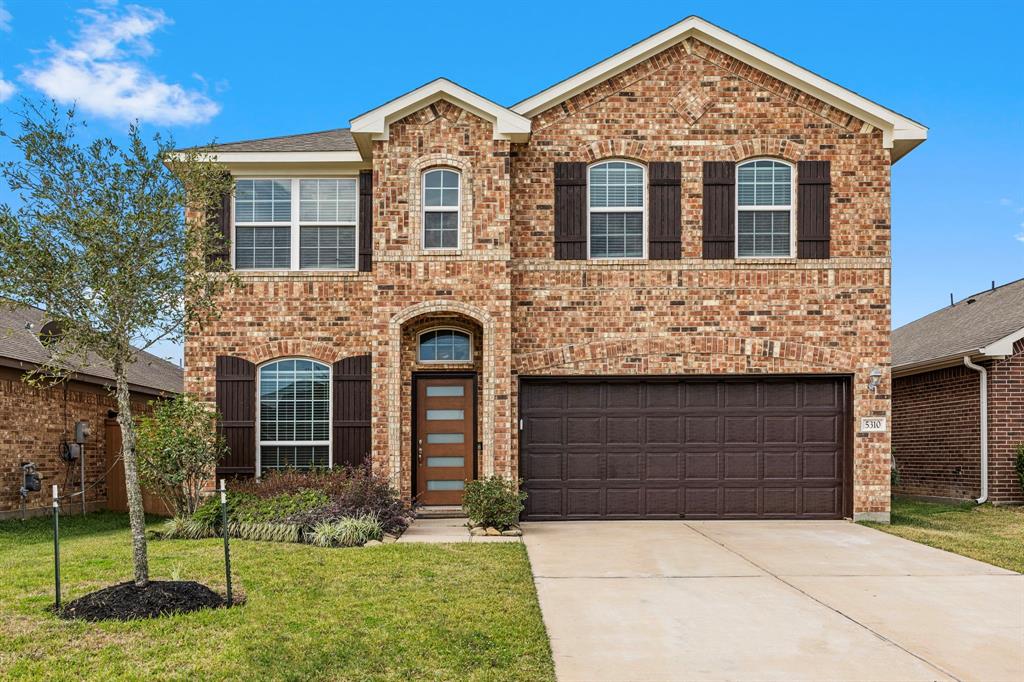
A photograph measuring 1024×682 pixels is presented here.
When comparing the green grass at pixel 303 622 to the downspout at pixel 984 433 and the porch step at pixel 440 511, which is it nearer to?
the porch step at pixel 440 511

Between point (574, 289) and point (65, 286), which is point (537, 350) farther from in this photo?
point (65, 286)

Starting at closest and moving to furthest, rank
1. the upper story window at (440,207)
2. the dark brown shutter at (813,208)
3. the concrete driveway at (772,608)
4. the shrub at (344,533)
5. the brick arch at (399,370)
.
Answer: the concrete driveway at (772,608) → the shrub at (344,533) → the brick arch at (399,370) → the upper story window at (440,207) → the dark brown shutter at (813,208)

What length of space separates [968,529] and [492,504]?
7275 mm

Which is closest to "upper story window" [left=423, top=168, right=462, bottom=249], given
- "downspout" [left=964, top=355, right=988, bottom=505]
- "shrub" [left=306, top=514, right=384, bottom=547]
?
"shrub" [left=306, top=514, right=384, bottom=547]

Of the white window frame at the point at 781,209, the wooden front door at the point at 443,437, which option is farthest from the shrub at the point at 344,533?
the white window frame at the point at 781,209

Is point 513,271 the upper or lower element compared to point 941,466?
upper

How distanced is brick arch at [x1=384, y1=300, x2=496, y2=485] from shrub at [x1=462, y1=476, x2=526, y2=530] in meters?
0.73

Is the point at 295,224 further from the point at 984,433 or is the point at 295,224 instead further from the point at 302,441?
the point at 984,433

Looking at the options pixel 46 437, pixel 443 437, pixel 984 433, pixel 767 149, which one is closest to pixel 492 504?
pixel 443 437

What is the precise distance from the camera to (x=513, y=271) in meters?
13.6

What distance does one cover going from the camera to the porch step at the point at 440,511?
13406 millimetres

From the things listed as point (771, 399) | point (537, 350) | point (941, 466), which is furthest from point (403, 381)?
point (941, 466)

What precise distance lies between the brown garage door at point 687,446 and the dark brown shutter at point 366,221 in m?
3.29

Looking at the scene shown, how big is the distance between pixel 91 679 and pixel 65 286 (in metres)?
3.41
